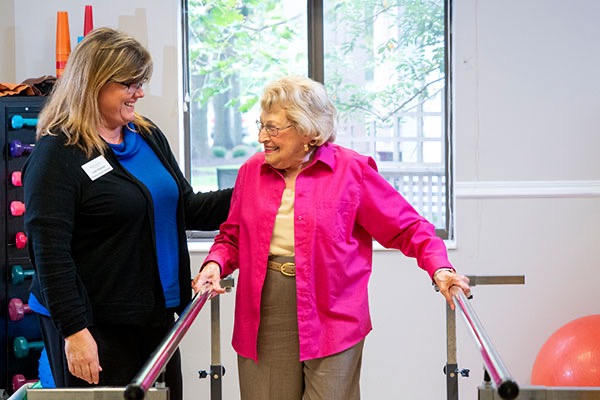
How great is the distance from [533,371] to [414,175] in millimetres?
1071

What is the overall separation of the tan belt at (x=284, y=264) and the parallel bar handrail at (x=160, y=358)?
187 millimetres

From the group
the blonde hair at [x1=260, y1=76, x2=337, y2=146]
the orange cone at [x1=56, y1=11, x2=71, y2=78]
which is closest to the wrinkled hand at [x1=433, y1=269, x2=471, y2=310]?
the blonde hair at [x1=260, y1=76, x2=337, y2=146]

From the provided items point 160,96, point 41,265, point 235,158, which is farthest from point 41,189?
point 235,158

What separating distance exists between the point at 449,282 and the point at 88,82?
1055 mm

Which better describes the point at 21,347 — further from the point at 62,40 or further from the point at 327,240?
the point at 327,240

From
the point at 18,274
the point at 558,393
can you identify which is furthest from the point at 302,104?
the point at 18,274

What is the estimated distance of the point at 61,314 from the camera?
2.17m

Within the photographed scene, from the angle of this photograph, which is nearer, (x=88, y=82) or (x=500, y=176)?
(x=88, y=82)

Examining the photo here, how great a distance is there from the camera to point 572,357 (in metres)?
3.53

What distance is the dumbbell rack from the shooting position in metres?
3.54

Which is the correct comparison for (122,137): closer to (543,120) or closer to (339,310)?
(339,310)

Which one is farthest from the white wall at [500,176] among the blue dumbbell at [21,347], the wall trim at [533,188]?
the blue dumbbell at [21,347]

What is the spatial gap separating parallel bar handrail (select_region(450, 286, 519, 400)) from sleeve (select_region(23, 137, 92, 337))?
0.94 metres

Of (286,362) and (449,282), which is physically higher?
(449,282)
